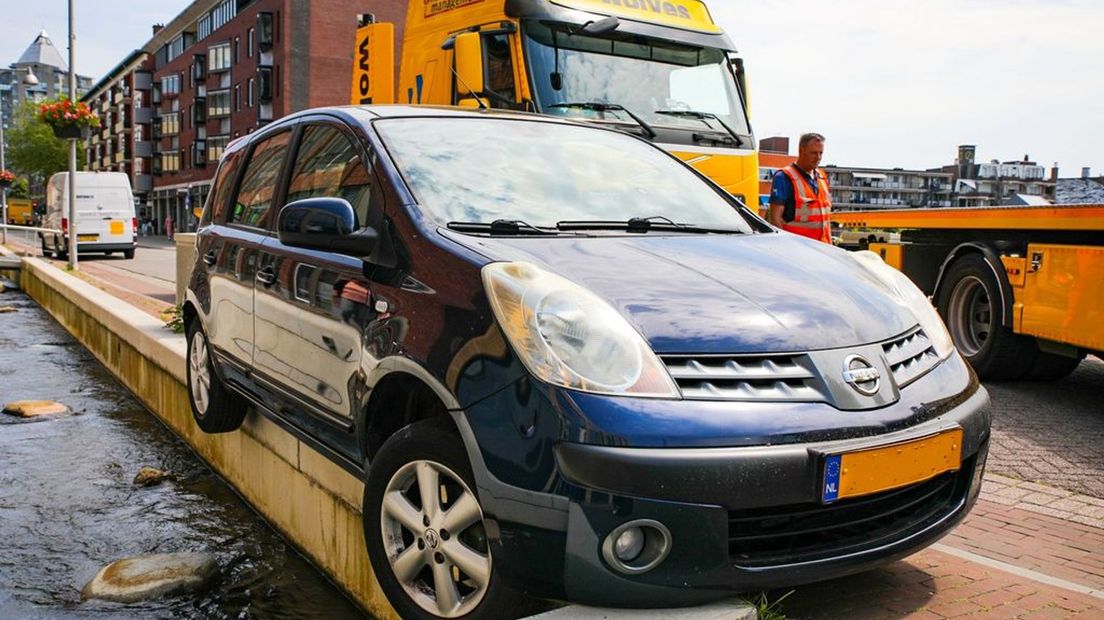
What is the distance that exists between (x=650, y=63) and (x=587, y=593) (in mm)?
7225

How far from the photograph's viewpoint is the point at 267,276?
164 inches

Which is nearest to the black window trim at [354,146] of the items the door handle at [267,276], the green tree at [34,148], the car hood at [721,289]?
the door handle at [267,276]

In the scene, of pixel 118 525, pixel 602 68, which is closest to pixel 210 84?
pixel 602 68

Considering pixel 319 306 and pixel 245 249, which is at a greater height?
pixel 245 249

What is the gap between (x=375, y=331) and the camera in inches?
123

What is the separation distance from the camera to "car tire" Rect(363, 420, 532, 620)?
8.79 feet

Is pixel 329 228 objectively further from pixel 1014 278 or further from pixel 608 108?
pixel 1014 278

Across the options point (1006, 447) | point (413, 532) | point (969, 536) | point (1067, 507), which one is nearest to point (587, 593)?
point (413, 532)

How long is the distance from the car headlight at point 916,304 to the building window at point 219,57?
2742 inches

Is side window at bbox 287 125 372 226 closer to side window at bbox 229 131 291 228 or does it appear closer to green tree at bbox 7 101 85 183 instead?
side window at bbox 229 131 291 228

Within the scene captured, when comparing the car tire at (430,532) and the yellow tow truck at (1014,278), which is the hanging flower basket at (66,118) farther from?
the car tire at (430,532)

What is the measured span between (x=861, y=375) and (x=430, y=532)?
1.27m

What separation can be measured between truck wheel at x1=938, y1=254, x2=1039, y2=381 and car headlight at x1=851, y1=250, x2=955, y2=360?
190 inches

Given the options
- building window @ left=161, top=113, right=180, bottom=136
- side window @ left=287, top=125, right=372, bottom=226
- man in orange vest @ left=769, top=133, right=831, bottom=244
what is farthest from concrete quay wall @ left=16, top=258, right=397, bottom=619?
building window @ left=161, top=113, right=180, bottom=136
